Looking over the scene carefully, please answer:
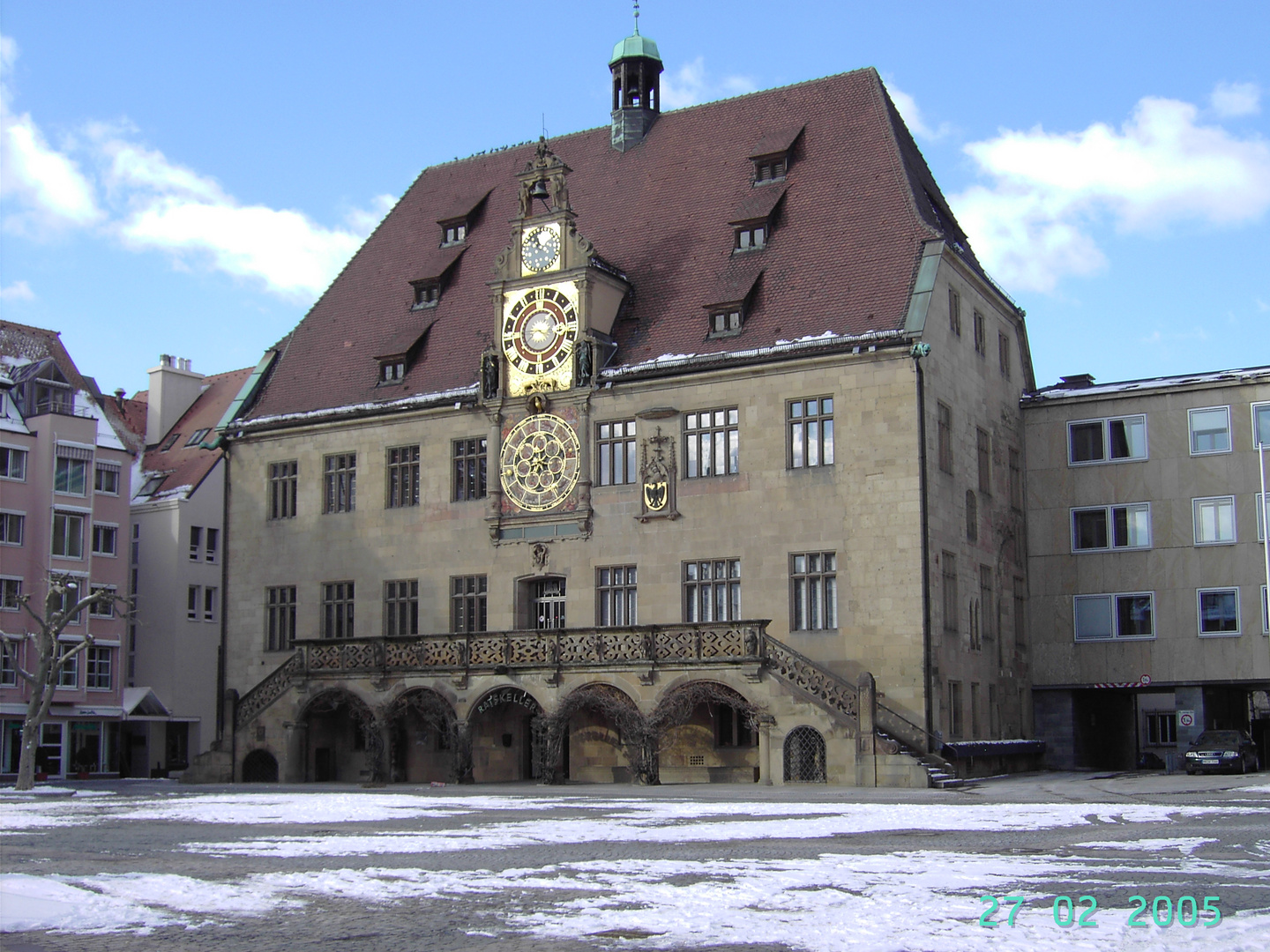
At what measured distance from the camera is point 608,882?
42.8ft

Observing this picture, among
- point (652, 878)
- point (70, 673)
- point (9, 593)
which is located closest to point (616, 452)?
point (9, 593)

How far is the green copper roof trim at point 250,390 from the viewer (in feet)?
157

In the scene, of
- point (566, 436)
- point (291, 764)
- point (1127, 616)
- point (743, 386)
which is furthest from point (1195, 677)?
point (291, 764)

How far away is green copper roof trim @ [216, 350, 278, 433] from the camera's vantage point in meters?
48.0

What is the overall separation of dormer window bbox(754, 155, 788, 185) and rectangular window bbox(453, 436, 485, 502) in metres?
11.0

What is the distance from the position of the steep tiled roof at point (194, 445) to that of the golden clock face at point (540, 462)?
19.2 meters

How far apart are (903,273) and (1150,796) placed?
15.9 m

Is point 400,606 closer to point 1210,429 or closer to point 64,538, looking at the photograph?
point 64,538

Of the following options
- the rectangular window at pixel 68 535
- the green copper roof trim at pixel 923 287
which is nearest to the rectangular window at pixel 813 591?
the green copper roof trim at pixel 923 287

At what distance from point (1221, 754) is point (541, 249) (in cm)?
2239

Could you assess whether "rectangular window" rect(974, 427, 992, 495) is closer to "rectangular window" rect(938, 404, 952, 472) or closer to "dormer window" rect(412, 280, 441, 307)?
"rectangular window" rect(938, 404, 952, 472)

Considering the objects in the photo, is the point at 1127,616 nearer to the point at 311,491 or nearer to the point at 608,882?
the point at 311,491
